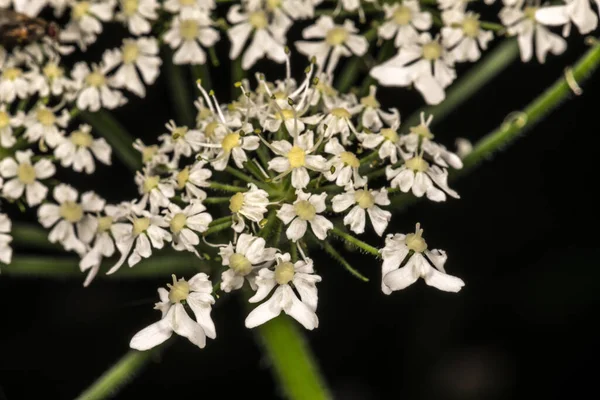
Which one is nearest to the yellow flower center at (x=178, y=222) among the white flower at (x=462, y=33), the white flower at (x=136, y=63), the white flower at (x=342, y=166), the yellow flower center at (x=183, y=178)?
the yellow flower center at (x=183, y=178)

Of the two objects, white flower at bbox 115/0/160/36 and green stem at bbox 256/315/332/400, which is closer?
green stem at bbox 256/315/332/400

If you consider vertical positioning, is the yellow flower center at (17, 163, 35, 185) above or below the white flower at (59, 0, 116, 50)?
below

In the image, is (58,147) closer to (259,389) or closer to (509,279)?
(259,389)

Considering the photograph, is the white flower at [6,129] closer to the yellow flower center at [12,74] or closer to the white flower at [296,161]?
the yellow flower center at [12,74]

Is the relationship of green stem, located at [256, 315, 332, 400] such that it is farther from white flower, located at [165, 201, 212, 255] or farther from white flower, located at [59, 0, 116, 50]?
white flower, located at [59, 0, 116, 50]

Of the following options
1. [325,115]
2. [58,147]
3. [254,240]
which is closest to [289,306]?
[254,240]

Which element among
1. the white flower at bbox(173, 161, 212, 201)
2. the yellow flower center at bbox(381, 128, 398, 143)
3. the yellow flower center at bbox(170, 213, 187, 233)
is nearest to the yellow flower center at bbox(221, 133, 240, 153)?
the white flower at bbox(173, 161, 212, 201)

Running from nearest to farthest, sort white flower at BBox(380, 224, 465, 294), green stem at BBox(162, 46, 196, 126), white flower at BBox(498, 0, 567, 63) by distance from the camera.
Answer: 1. white flower at BBox(380, 224, 465, 294)
2. white flower at BBox(498, 0, 567, 63)
3. green stem at BBox(162, 46, 196, 126)
